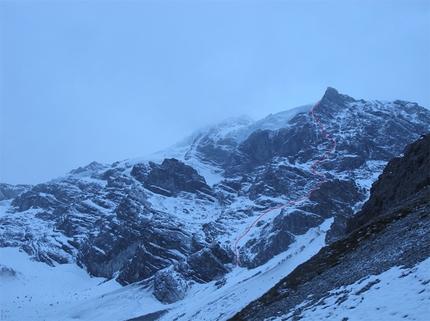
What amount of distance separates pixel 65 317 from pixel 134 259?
96.3ft

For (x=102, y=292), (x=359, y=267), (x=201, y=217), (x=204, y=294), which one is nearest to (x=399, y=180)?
(x=359, y=267)

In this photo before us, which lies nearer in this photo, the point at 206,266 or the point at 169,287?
the point at 169,287

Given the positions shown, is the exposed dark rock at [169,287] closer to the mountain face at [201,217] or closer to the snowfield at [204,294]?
the mountain face at [201,217]

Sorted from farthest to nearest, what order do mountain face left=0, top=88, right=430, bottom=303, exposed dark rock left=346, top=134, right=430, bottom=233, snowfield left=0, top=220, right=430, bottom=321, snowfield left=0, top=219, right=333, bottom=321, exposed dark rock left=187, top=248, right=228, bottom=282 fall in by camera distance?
1. mountain face left=0, top=88, right=430, bottom=303
2. exposed dark rock left=187, top=248, right=228, bottom=282
3. snowfield left=0, top=219, right=333, bottom=321
4. exposed dark rock left=346, top=134, right=430, bottom=233
5. snowfield left=0, top=220, right=430, bottom=321

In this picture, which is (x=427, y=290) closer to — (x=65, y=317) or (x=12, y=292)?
(x=65, y=317)

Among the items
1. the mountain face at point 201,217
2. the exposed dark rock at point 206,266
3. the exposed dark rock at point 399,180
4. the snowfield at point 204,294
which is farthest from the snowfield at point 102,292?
the exposed dark rock at point 399,180

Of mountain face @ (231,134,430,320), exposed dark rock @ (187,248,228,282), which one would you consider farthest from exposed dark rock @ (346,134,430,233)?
exposed dark rock @ (187,248,228,282)

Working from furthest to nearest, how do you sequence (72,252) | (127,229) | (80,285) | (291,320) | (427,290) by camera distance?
(72,252) < (127,229) < (80,285) < (291,320) < (427,290)

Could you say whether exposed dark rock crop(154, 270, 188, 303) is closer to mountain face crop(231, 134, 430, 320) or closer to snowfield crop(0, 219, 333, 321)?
snowfield crop(0, 219, 333, 321)

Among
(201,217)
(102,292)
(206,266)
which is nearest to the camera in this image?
(206,266)

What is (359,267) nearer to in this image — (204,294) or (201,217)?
(204,294)

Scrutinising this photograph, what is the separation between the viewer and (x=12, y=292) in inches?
5330

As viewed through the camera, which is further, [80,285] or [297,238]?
[80,285]

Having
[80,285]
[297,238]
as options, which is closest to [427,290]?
[297,238]
